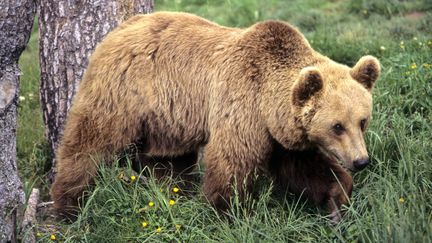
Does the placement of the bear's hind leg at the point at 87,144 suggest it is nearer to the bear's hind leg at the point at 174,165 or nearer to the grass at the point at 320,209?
the grass at the point at 320,209

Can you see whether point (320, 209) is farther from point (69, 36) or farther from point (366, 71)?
point (69, 36)

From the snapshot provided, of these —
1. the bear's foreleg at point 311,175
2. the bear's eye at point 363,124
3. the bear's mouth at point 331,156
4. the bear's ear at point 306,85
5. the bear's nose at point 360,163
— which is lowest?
the bear's foreleg at point 311,175

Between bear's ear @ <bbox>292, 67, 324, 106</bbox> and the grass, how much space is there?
634mm

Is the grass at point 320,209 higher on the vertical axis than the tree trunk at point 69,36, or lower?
lower

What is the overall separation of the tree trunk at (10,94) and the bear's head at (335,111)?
70.1 inches

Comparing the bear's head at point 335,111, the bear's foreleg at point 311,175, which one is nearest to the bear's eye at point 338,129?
the bear's head at point 335,111

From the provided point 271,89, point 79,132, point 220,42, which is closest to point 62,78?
point 79,132

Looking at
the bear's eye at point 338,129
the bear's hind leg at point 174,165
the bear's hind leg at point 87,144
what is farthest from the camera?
the bear's hind leg at point 174,165

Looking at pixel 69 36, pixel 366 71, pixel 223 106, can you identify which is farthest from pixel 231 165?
pixel 69 36

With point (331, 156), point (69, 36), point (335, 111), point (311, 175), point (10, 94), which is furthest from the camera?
point (69, 36)

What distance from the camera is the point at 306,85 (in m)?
4.62

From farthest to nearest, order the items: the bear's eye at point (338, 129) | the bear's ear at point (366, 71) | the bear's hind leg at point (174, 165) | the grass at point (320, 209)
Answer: the bear's hind leg at point (174, 165), the bear's ear at point (366, 71), the bear's eye at point (338, 129), the grass at point (320, 209)

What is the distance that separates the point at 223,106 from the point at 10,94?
4.82ft

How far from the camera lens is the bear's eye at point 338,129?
4548 mm
